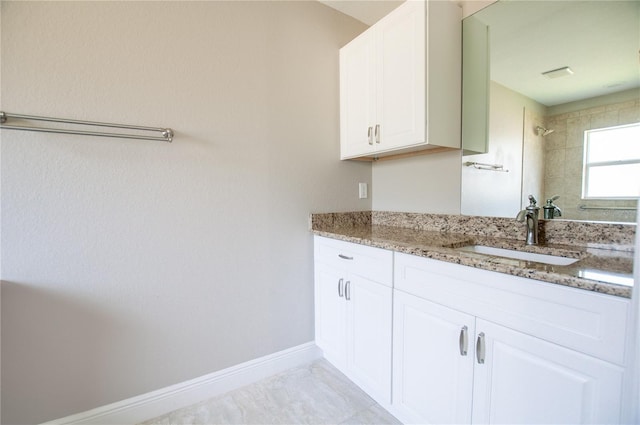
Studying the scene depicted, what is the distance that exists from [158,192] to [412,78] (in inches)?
57.0

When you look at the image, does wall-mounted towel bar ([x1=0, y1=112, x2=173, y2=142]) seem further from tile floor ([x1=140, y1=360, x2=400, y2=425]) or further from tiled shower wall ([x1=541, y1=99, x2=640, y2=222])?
tiled shower wall ([x1=541, y1=99, x2=640, y2=222])

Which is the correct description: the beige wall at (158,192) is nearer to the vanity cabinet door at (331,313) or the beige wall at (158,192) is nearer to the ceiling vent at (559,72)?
the vanity cabinet door at (331,313)

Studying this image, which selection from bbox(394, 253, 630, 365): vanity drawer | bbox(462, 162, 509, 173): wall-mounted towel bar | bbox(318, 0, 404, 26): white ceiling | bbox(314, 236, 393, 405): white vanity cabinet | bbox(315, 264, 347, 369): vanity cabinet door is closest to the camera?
bbox(394, 253, 630, 365): vanity drawer

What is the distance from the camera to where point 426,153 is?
71.3 inches

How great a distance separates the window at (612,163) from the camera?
1.09 m

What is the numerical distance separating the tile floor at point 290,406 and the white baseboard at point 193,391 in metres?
0.04

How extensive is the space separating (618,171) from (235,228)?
1.80 metres

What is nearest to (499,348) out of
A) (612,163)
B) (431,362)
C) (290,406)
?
(431,362)

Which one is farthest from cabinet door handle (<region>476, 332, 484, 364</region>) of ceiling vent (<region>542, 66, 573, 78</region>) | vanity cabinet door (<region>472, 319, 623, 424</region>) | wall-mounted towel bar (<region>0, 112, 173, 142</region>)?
wall-mounted towel bar (<region>0, 112, 173, 142</region>)

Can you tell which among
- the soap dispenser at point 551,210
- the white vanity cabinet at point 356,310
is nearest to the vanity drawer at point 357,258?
the white vanity cabinet at point 356,310

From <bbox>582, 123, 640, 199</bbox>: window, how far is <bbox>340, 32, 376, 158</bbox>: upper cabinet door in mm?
1012

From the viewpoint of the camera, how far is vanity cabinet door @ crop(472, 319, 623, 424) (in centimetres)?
73

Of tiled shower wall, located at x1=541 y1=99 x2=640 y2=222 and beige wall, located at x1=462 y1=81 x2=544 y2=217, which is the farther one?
beige wall, located at x1=462 y1=81 x2=544 y2=217

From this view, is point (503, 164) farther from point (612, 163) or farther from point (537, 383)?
point (537, 383)
